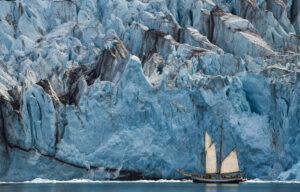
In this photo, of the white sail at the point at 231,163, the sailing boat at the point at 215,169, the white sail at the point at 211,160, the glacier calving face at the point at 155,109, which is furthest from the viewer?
the glacier calving face at the point at 155,109

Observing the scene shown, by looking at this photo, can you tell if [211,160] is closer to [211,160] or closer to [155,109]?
[211,160]

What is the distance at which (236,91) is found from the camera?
4575 centimetres

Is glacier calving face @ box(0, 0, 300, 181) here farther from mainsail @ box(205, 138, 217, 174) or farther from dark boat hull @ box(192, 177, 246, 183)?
mainsail @ box(205, 138, 217, 174)

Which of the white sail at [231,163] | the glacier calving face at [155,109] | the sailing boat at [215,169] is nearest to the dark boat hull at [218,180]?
the sailing boat at [215,169]

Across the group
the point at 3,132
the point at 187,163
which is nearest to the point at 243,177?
the point at 187,163

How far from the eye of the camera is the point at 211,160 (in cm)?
4425

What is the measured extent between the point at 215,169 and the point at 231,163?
1.88 metres

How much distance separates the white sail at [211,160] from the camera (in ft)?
143

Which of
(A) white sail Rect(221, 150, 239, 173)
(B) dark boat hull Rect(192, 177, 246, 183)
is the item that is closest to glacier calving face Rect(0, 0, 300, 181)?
(B) dark boat hull Rect(192, 177, 246, 183)

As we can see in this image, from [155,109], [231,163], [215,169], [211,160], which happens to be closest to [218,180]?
[215,169]

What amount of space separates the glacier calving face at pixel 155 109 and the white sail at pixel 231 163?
1.40 meters

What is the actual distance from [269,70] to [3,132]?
2112 cm

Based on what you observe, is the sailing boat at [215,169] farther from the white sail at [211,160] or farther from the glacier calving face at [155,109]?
the glacier calving face at [155,109]

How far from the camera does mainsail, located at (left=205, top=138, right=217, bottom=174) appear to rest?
4372cm
